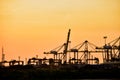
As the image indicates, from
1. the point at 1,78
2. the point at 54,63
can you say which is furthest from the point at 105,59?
the point at 1,78

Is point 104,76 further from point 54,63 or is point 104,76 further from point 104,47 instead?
point 54,63

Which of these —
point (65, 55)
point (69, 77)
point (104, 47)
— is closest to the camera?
point (69, 77)

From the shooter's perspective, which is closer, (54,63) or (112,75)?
(112,75)

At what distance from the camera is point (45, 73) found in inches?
5369

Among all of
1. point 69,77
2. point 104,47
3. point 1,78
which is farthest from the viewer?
point 104,47

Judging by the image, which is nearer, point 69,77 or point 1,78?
point 1,78

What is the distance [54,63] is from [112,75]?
223 ft

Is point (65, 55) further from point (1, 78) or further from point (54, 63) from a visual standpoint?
point (1, 78)

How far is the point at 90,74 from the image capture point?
445 feet

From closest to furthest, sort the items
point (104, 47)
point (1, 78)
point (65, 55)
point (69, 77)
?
point (1, 78) → point (69, 77) → point (104, 47) → point (65, 55)

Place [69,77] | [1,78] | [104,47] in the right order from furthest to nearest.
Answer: [104,47] < [69,77] < [1,78]

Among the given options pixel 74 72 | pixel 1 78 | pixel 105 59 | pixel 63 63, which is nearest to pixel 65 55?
pixel 63 63

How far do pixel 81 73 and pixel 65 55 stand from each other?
59.3m

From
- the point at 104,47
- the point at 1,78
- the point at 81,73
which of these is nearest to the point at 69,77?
the point at 81,73
